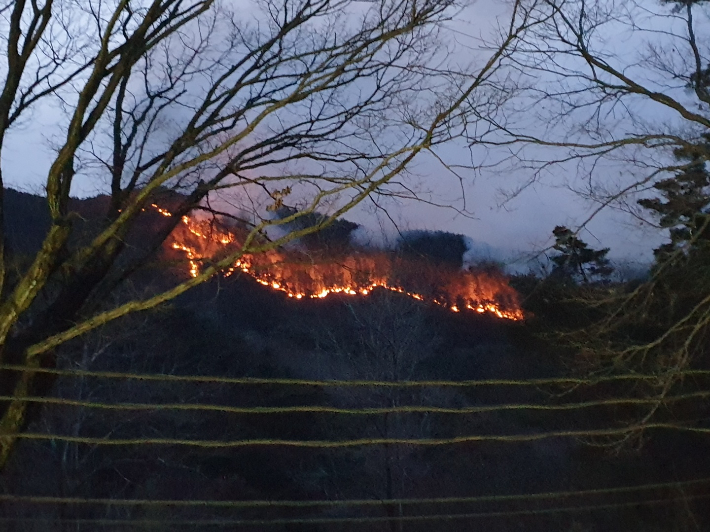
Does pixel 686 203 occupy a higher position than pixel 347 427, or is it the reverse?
pixel 686 203

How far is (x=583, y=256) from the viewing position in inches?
260

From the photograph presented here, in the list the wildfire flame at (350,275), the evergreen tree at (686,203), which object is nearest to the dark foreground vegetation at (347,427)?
the wildfire flame at (350,275)

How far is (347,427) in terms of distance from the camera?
15.1 metres

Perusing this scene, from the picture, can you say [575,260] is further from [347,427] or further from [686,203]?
[347,427]

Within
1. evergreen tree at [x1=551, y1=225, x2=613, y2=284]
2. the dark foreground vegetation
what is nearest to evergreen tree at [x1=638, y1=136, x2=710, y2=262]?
evergreen tree at [x1=551, y1=225, x2=613, y2=284]

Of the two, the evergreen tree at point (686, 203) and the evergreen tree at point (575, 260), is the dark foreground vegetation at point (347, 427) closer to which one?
the evergreen tree at point (575, 260)

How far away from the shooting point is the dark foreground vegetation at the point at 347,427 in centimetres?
1084

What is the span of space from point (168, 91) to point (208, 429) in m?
10.3

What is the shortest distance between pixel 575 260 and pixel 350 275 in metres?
2.57

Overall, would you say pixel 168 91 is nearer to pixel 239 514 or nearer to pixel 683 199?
pixel 683 199

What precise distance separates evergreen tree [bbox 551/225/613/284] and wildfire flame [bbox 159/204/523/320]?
5.93ft

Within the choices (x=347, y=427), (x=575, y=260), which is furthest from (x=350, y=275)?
(x=347, y=427)

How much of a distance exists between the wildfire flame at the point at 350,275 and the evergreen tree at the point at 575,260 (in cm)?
181

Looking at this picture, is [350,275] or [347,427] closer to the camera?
[350,275]
